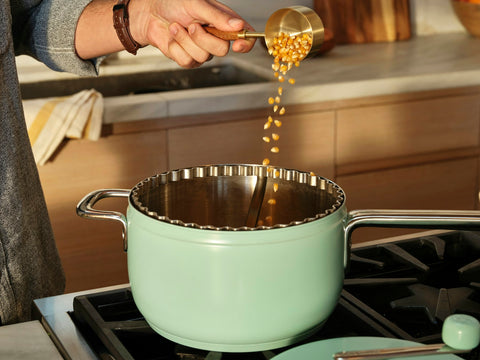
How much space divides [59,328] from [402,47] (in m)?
2.20

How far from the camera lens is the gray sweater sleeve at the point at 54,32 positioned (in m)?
1.14

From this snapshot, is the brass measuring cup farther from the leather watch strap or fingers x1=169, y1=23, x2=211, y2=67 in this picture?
the leather watch strap

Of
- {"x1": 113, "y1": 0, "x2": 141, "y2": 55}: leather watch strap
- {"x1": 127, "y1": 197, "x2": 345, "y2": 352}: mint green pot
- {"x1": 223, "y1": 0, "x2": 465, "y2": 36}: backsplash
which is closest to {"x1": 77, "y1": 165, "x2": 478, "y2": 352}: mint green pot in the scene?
{"x1": 127, "y1": 197, "x2": 345, "y2": 352}: mint green pot

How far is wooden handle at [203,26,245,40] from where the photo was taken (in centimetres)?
90

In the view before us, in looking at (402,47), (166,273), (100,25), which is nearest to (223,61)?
(402,47)

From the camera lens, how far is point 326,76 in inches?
84.4

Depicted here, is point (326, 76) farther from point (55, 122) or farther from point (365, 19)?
point (55, 122)

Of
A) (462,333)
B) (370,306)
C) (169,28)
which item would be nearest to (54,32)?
(169,28)

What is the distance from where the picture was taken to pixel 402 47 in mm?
2631

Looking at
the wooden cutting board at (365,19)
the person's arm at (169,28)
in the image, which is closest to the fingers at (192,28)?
the person's arm at (169,28)

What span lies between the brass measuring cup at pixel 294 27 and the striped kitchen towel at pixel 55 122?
885 mm

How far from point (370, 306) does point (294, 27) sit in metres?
0.42

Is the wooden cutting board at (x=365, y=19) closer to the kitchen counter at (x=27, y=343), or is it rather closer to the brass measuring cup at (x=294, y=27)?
the brass measuring cup at (x=294, y=27)

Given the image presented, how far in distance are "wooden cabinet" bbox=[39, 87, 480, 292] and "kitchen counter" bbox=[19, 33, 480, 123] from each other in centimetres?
4
